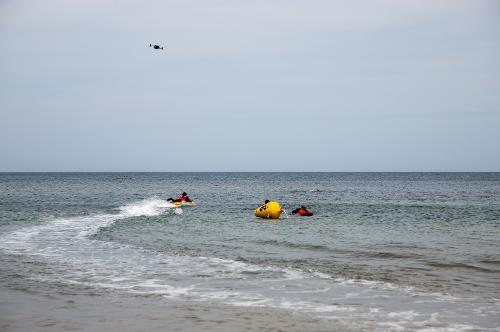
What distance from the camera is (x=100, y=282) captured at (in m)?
15.1

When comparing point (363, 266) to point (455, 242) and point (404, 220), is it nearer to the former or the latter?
point (455, 242)

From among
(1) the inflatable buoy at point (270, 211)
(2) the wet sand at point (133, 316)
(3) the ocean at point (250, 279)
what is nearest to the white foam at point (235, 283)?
(3) the ocean at point (250, 279)

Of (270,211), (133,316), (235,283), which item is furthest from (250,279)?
(270,211)

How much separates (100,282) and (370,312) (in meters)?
8.10

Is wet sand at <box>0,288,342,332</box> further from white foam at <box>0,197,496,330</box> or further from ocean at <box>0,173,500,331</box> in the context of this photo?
white foam at <box>0,197,496,330</box>

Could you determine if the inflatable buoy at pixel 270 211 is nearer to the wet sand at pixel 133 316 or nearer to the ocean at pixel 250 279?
the ocean at pixel 250 279

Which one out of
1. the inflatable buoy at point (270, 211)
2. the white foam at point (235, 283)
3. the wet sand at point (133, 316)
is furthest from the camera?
the inflatable buoy at point (270, 211)

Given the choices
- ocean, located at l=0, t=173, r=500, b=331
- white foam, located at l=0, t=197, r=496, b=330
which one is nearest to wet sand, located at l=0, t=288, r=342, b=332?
ocean, located at l=0, t=173, r=500, b=331

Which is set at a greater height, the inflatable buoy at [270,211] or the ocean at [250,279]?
the inflatable buoy at [270,211]

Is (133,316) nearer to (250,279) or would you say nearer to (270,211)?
(250,279)

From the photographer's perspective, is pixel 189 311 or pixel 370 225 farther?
pixel 370 225

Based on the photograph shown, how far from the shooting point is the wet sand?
10.6 metres

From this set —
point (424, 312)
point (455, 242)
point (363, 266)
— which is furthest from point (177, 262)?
point (455, 242)

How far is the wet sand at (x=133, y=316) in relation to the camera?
10562mm
